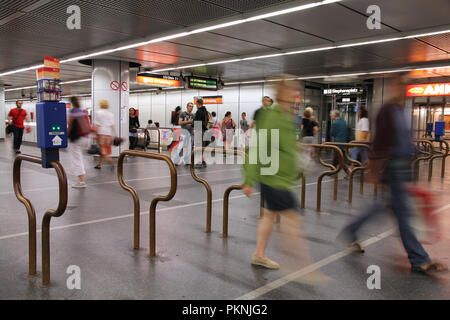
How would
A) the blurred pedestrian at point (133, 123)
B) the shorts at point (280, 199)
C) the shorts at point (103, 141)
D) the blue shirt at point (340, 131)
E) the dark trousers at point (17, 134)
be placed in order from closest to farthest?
the shorts at point (280, 199) → the blue shirt at point (340, 131) → the shorts at point (103, 141) → the dark trousers at point (17, 134) → the blurred pedestrian at point (133, 123)

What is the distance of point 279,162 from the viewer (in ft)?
10.4

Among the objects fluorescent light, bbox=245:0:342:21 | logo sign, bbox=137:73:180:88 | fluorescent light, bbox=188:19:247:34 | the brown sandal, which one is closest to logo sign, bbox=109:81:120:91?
logo sign, bbox=137:73:180:88

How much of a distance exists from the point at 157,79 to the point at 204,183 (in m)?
11.2

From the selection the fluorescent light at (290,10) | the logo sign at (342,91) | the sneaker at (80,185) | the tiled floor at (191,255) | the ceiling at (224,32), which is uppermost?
the ceiling at (224,32)

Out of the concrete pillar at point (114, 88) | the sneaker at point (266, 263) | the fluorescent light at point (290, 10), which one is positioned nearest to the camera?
the sneaker at point (266, 263)

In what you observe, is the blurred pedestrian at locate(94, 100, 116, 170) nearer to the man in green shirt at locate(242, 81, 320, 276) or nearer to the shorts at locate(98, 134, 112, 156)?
the shorts at locate(98, 134, 112, 156)

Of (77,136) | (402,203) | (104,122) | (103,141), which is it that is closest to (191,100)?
(103,141)

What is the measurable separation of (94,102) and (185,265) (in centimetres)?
1064

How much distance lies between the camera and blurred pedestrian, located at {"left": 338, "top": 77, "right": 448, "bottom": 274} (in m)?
3.28

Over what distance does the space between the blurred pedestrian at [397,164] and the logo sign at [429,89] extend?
46.0 feet

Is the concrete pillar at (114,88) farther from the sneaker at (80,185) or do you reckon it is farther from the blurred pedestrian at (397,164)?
the blurred pedestrian at (397,164)

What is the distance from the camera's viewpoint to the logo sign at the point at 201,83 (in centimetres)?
1556

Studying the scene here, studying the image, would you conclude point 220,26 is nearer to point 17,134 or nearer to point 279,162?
point 279,162

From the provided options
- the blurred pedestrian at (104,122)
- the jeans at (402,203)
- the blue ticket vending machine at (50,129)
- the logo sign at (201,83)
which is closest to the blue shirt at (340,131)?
the blurred pedestrian at (104,122)
